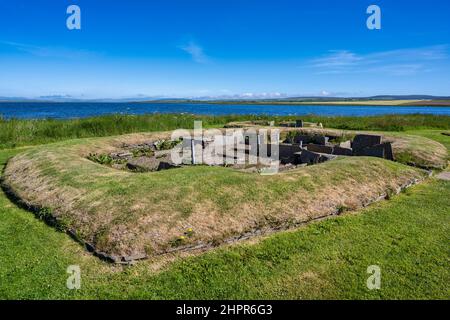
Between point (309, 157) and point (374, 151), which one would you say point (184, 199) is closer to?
point (309, 157)

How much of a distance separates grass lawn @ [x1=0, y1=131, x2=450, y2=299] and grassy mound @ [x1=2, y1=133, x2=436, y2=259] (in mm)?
389

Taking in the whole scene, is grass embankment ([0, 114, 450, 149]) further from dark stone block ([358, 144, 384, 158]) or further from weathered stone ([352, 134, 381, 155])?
dark stone block ([358, 144, 384, 158])

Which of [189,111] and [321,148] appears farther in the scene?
[189,111]

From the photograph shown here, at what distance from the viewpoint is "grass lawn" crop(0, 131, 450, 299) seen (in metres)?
4.64

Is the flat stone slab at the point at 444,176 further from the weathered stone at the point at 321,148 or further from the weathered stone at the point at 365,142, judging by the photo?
the weathered stone at the point at 321,148

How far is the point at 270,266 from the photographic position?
5.30 meters

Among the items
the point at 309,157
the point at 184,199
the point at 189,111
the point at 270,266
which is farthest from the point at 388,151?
the point at 189,111

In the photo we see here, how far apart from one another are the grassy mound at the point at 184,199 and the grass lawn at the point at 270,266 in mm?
389

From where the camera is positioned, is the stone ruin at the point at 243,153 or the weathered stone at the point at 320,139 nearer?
the stone ruin at the point at 243,153

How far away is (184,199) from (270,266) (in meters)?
2.60

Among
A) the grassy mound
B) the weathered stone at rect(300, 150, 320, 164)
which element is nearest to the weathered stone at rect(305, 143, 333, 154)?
the weathered stone at rect(300, 150, 320, 164)

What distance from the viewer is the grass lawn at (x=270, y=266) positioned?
15.2 feet

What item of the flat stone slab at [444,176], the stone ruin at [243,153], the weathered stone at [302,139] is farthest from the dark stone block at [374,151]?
the weathered stone at [302,139]
